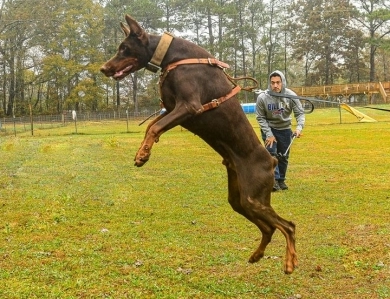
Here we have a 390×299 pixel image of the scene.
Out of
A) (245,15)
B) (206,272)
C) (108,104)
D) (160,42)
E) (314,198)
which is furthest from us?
(108,104)

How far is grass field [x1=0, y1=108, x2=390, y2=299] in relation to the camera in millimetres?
4523

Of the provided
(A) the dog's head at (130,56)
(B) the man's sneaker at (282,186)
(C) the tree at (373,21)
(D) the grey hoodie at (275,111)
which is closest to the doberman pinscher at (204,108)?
(A) the dog's head at (130,56)

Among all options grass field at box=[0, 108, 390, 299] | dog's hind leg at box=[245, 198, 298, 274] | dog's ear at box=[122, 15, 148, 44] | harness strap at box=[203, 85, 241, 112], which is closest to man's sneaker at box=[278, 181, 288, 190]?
grass field at box=[0, 108, 390, 299]

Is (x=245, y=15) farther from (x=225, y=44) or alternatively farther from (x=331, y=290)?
(x=331, y=290)

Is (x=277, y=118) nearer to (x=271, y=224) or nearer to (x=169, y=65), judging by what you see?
(x=271, y=224)

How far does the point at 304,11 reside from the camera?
66.4 m

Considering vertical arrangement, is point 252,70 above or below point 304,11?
below

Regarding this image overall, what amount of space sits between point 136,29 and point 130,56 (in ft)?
0.75

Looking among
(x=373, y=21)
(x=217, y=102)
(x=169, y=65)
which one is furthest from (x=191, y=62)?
(x=373, y=21)

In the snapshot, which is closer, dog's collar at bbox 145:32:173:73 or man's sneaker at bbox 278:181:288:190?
dog's collar at bbox 145:32:173:73

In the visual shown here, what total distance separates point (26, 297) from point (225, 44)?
187ft

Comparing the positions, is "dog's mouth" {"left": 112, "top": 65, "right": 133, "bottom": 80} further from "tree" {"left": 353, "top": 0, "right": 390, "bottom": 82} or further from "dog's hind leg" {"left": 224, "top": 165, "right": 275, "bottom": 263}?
"tree" {"left": 353, "top": 0, "right": 390, "bottom": 82}

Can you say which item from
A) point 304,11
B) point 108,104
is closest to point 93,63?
point 108,104

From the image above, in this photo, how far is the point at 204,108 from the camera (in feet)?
11.7
